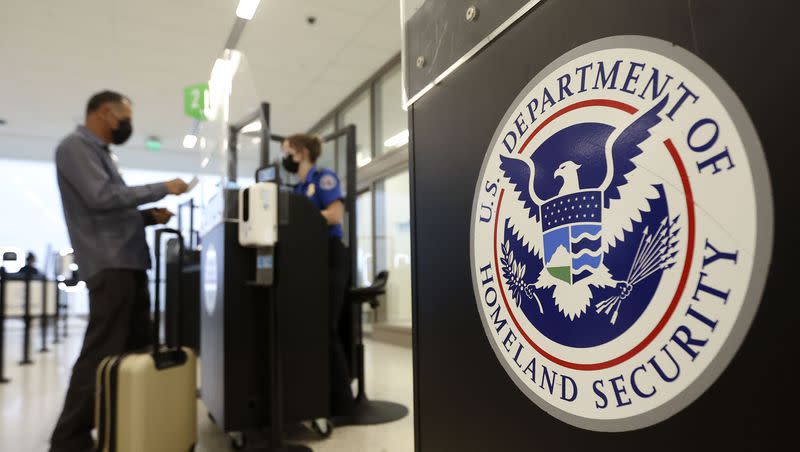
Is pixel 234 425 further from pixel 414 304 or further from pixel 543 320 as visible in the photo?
pixel 543 320

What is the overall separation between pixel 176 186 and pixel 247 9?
280cm

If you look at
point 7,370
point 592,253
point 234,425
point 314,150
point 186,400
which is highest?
point 314,150

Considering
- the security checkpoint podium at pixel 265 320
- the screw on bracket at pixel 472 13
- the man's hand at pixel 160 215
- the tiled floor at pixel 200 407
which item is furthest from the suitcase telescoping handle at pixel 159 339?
the screw on bracket at pixel 472 13

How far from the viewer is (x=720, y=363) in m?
0.39

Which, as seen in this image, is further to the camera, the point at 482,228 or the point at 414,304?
the point at 414,304

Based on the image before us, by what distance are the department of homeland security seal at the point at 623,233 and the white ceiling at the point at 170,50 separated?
9.52ft

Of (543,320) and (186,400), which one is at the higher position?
(543,320)

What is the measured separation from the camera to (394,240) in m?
5.59

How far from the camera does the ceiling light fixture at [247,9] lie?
13.2 ft

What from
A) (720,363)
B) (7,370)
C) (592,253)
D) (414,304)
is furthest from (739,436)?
(7,370)

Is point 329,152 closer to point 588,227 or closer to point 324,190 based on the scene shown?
point 324,190

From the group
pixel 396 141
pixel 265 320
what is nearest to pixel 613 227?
pixel 265 320

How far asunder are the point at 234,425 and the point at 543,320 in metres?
1.66

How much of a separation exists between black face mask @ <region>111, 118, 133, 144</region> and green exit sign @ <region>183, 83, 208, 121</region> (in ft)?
1.27
